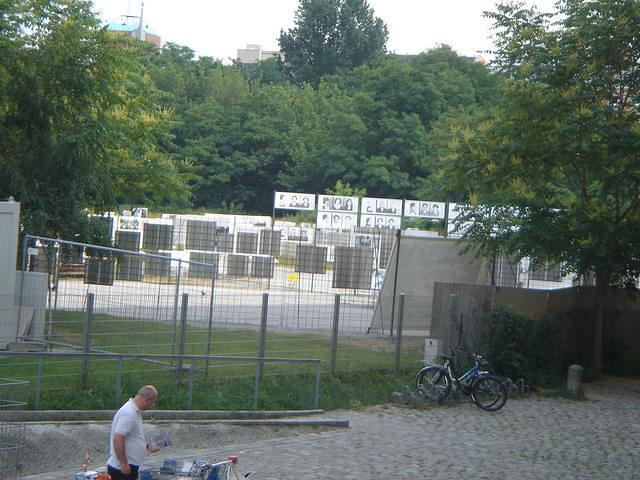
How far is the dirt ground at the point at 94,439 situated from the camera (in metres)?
11.2

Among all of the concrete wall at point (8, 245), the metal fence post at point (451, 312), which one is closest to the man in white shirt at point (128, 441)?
the concrete wall at point (8, 245)

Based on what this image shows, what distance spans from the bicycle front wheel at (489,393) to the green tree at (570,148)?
4.90 m

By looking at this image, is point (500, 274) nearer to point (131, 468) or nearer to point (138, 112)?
point (138, 112)

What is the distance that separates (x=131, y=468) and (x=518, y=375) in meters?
12.7

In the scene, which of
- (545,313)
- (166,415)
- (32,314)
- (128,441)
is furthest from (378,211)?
(128,441)

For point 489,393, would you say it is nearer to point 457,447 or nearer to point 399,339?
point 399,339

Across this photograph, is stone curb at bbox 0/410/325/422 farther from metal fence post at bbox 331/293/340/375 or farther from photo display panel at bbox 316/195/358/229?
photo display panel at bbox 316/195/358/229

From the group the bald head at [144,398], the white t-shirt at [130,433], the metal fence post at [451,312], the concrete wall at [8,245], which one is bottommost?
the white t-shirt at [130,433]

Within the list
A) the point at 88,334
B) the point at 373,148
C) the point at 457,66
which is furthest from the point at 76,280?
the point at 457,66

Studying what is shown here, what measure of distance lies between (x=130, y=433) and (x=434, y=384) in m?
9.62

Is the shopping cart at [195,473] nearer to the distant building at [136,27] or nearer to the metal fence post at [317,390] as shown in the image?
the metal fence post at [317,390]

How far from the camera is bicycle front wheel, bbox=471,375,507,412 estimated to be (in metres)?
17.3

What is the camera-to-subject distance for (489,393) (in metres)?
17.4

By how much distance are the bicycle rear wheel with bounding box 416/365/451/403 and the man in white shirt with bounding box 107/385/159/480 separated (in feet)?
30.2
